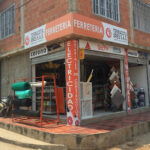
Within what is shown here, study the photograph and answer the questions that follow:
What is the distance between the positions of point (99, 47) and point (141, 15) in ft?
15.7

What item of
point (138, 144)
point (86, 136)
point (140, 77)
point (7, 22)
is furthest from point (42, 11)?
point (140, 77)

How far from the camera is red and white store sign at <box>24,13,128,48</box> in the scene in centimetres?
620

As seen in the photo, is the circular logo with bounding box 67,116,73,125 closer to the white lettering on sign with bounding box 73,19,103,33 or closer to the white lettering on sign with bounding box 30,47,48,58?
the white lettering on sign with bounding box 30,47,48,58

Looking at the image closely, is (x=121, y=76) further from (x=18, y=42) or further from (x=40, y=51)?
(x=18, y=42)

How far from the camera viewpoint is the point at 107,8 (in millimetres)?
8250

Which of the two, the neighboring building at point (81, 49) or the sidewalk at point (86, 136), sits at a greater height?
the neighboring building at point (81, 49)

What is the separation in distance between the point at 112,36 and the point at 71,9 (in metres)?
2.22

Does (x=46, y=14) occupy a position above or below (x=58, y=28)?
above

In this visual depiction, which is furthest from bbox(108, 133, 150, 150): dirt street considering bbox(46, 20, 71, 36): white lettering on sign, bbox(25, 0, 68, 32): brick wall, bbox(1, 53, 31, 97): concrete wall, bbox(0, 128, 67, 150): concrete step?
bbox(1, 53, 31, 97): concrete wall

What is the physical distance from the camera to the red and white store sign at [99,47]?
6.82 metres

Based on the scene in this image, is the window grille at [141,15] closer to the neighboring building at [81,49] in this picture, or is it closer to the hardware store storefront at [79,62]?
the neighboring building at [81,49]

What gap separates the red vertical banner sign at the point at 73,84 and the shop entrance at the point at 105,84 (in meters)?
1.68

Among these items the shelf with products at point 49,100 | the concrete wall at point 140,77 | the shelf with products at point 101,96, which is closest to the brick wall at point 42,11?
the shelf with products at point 49,100

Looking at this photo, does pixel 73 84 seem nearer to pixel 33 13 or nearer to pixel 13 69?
pixel 33 13
